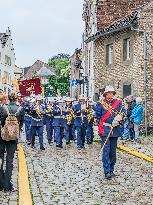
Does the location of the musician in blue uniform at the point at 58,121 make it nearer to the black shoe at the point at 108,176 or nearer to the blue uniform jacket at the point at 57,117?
the blue uniform jacket at the point at 57,117

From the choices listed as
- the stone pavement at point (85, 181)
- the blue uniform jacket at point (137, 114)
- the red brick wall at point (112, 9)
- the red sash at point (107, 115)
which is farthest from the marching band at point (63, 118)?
the red brick wall at point (112, 9)

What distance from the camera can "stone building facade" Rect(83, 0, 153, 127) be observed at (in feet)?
83.9

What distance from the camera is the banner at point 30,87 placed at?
2684cm

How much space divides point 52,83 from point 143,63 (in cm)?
7055

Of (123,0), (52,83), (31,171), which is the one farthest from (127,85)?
(52,83)

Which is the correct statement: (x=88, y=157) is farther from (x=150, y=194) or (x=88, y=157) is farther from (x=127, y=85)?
(x=127, y=85)

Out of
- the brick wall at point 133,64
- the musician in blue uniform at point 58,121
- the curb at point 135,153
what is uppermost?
the brick wall at point 133,64

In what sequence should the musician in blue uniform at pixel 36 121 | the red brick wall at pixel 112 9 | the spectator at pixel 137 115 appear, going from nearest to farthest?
the musician in blue uniform at pixel 36 121, the spectator at pixel 137 115, the red brick wall at pixel 112 9

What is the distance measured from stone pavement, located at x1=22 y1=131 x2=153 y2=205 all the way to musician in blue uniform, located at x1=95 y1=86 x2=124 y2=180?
1.60ft

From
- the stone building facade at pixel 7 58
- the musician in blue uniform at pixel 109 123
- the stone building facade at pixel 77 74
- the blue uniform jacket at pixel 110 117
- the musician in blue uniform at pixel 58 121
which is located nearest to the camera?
the musician in blue uniform at pixel 109 123

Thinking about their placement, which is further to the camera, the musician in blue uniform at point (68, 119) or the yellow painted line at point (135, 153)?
the musician in blue uniform at point (68, 119)

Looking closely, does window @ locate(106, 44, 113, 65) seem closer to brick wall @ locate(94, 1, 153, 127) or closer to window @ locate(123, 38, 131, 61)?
brick wall @ locate(94, 1, 153, 127)

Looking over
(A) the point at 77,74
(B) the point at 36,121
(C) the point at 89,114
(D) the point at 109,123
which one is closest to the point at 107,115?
(D) the point at 109,123

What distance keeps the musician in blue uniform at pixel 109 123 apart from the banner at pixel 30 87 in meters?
14.5
